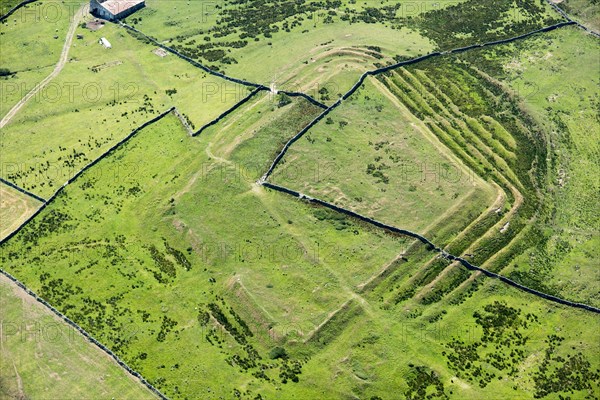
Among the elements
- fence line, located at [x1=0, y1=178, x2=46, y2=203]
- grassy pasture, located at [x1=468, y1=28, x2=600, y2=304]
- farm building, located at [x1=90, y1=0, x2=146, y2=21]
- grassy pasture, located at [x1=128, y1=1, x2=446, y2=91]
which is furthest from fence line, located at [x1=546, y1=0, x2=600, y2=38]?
fence line, located at [x1=0, y1=178, x2=46, y2=203]

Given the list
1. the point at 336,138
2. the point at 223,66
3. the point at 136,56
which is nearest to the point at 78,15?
the point at 136,56

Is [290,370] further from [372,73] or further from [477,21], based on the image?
[477,21]

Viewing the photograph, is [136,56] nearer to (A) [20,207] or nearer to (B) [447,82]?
(A) [20,207]

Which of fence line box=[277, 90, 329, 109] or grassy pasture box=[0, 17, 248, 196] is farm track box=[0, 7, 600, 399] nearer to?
fence line box=[277, 90, 329, 109]

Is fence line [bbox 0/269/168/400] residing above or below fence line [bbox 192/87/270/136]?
below

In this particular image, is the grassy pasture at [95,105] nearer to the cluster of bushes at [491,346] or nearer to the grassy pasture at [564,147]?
the grassy pasture at [564,147]
